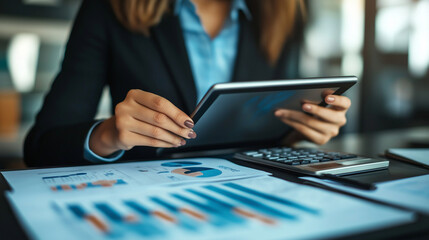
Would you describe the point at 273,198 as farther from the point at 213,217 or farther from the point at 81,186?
the point at 81,186

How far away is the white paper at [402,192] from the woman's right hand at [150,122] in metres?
0.21

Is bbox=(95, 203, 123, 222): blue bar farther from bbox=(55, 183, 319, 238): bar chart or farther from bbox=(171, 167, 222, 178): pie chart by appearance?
bbox=(171, 167, 222, 178): pie chart

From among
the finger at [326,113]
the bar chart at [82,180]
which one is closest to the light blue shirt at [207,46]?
the finger at [326,113]

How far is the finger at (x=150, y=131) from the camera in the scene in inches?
23.5

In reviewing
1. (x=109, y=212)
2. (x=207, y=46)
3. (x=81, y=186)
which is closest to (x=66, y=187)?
(x=81, y=186)

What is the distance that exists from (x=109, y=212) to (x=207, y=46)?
85 centimetres

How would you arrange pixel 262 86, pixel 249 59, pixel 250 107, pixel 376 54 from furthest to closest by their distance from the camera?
pixel 376 54
pixel 249 59
pixel 250 107
pixel 262 86

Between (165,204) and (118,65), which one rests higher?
(118,65)

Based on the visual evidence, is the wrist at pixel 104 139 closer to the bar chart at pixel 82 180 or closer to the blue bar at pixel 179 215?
the bar chart at pixel 82 180

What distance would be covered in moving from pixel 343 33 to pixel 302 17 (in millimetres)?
1723

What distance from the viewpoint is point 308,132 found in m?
0.79

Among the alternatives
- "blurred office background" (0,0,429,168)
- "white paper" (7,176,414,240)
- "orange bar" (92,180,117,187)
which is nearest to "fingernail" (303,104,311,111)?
"white paper" (7,176,414,240)

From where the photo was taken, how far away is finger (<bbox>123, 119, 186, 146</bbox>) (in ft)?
1.96

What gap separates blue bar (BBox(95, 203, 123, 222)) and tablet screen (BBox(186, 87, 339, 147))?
0.23 meters
